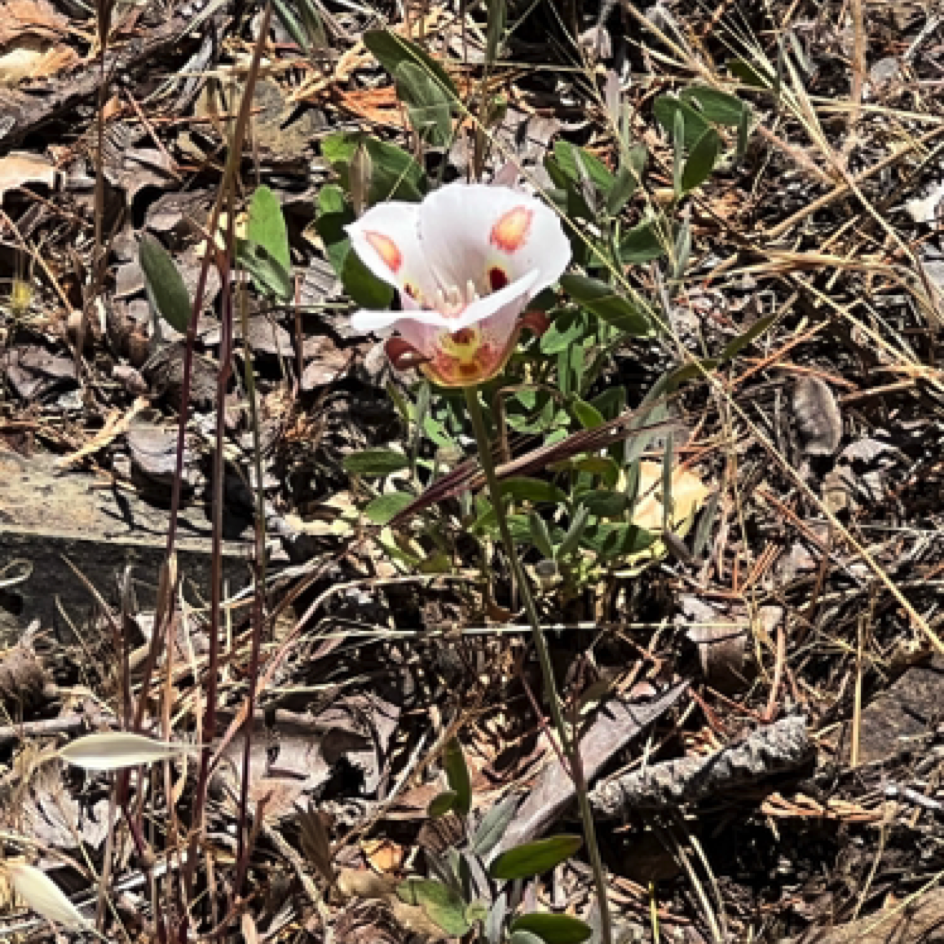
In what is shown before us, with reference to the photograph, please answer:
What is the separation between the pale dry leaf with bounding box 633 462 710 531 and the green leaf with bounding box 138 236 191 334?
0.71 m

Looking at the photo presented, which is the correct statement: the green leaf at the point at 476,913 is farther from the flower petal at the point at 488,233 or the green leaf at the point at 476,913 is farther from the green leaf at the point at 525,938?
the flower petal at the point at 488,233

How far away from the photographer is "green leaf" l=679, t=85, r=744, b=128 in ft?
6.26

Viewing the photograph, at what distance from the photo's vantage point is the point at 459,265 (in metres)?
1.23

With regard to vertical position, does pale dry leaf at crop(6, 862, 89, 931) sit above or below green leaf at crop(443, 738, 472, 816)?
above

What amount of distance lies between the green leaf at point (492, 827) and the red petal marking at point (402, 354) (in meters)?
0.56

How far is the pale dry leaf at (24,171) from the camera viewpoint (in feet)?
7.25

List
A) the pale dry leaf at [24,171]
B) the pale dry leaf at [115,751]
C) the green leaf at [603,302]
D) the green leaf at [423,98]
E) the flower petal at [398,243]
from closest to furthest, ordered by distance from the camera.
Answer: the pale dry leaf at [115,751] < the flower petal at [398,243] < the green leaf at [603,302] < the green leaf at [423,98] < the pale dry leaf at [24,171]

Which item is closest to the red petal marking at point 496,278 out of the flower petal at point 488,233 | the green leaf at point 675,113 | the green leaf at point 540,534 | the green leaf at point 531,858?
the flower petal at point 488,233

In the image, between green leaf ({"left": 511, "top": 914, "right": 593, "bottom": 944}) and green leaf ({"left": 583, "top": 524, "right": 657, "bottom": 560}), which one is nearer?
green leaf ({"left": 511, "top": 914, "right": 593, "bottom": 944})

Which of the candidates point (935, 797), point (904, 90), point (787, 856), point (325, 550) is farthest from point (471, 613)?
point (904, 90)

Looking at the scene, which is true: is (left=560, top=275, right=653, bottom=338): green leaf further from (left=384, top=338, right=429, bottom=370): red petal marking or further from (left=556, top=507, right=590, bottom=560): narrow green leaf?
(left=384, top=338, right=429, bottom=370): red petal marking

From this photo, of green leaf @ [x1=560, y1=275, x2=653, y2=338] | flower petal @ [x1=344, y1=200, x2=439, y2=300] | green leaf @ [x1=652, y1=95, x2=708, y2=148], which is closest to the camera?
flower petal @ [x1=344, y1=200, x2=439, y2=300]

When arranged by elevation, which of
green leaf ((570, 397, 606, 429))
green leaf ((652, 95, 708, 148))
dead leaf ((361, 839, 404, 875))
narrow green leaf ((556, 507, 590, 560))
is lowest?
dead leaf ((361, 839, 404, 875))

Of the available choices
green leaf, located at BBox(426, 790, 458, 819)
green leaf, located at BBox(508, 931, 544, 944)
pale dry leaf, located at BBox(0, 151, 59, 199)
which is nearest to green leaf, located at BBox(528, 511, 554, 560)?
green leaf, located at BBox(426, 790, 458, 819)
